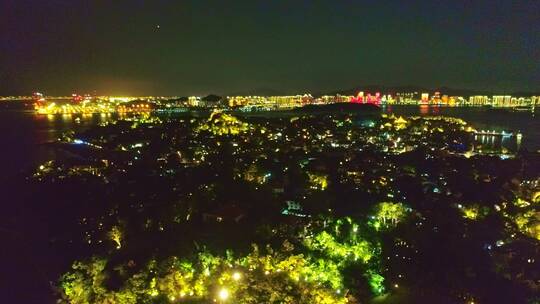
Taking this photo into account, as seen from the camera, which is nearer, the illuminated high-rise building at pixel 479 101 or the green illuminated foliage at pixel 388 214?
the green illuminated foliage at pixel 388 214

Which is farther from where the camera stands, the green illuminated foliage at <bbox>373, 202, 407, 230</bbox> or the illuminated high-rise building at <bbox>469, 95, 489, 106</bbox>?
the illuminated high-rise building at <bbox>469, 95, 489, 106</bbox>

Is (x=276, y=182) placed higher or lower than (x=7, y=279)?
higher

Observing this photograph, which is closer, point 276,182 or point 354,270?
point 354,270

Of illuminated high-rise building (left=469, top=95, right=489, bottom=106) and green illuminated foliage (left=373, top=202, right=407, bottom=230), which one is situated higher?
illuminated high-rise building (left=469, top=95, right=489, bottom=106)

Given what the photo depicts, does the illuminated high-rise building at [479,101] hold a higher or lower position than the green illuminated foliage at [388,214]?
higher

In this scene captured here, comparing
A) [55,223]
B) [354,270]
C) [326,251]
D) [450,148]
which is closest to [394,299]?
[354,270]

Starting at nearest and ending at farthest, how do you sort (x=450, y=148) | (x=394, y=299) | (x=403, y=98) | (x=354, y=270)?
(x=394, y=299) < (x=354, y=270) < (x=450, y=148) < (x=403, y=98)

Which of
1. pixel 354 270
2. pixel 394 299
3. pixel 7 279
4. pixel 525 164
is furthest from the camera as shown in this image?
pixel 525 164

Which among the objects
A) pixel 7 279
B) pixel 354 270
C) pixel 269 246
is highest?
pixel 269 246

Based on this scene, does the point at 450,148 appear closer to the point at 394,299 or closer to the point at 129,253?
the point at 394,299

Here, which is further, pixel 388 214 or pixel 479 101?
→ pixel 479 101

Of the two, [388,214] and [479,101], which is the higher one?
[479,101]
